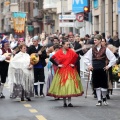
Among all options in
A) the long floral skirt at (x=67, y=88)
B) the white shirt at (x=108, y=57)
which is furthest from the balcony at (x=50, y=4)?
the long floral skirt at (x=67, y=88)

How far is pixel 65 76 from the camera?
18688 mm

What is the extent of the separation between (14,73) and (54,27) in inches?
2184

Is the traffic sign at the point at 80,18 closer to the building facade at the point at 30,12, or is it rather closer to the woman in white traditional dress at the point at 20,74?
the woman in white traditional dress at the point at 20,74

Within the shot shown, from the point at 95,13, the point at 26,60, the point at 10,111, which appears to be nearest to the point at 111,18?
the point at 95,13

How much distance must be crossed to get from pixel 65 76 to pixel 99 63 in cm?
92

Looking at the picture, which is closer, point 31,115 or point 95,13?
point 31,115

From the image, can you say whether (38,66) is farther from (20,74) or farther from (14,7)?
(14,7)

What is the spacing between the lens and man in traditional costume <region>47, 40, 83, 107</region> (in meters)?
18.6

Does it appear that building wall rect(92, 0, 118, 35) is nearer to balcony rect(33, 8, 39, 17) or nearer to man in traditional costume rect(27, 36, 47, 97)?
man in traditional costume rect(27, 36, 47, 97)

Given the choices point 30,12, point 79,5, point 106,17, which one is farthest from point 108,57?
point 30,12

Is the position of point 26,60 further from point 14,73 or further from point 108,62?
point 108,62

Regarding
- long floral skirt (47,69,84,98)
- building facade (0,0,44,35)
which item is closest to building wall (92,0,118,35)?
long floral skirt (47,69,84,98)

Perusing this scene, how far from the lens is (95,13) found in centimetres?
5009

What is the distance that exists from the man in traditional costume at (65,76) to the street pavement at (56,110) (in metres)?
0.37
